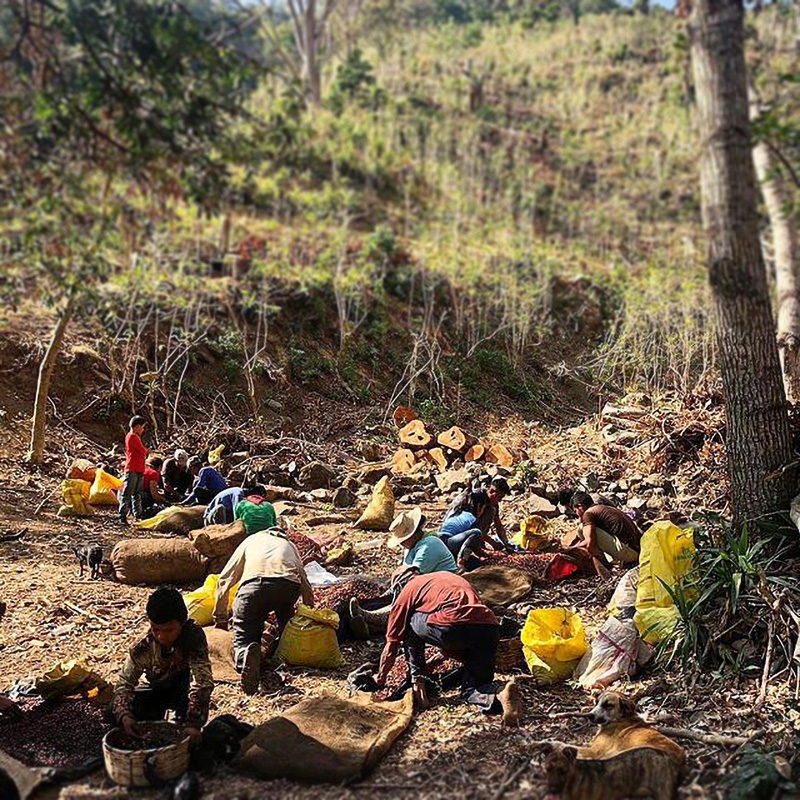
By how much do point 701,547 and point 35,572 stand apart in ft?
15.0

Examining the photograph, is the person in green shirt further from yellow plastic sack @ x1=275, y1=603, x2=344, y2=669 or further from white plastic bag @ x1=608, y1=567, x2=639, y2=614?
white plastic bag @ x1=608, y1=567, x2=639, y2=614

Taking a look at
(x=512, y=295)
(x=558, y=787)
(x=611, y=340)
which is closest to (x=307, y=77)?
(x=512, y=295)

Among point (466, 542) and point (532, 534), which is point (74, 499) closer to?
point (466, 542)

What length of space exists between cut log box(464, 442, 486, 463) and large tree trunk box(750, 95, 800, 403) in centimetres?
363

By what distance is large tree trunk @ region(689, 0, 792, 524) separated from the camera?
3.66 m

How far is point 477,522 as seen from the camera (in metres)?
6.13

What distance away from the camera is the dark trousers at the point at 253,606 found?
13.0ft

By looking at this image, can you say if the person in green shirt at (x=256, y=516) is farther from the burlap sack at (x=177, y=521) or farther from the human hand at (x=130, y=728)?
the human hand at (x=130, y=728)

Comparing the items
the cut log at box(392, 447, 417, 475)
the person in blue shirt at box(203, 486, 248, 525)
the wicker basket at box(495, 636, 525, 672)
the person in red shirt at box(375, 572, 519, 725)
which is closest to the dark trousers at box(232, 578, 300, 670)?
the person in red shirt at box(375, 572, 519, 725)

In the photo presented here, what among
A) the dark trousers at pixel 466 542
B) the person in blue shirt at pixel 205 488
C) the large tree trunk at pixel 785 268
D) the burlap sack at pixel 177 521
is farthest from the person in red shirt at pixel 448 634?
the large tree trunk at pixel 785 268

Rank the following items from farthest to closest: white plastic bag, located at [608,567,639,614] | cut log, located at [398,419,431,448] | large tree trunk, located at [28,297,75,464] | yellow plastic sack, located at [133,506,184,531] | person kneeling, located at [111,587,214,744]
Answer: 1. cut log, located at [398,419,431,448]
2. large tree trunk, located at [28,297,75,464]
3. yellow plastic sack, located at [133,506,184,531]
4. white plastic bag, located at [608,567,639,614]
5. person kneeling, located at [111,587,214,744]

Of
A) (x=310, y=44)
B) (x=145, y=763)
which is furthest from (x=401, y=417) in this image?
(x=310, y=44)

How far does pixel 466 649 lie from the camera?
12.1 feet

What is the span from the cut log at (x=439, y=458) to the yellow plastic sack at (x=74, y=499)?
415 centimetres
